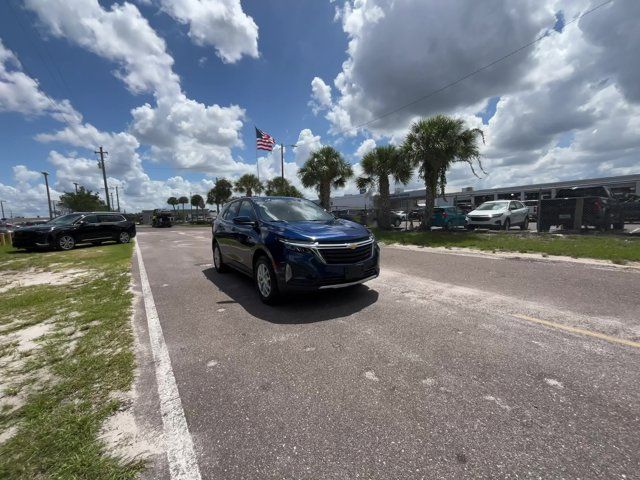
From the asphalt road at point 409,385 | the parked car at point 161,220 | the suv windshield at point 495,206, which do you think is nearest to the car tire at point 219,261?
the asphalt road at point 409,385

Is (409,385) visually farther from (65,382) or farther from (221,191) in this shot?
(221,191)

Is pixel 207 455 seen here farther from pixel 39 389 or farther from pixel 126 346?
pixel 126 346

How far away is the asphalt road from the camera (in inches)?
69.0

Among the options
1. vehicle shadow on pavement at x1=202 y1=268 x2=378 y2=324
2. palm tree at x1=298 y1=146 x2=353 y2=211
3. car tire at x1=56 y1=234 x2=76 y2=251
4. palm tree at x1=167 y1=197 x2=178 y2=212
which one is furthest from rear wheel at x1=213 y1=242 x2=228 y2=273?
palm tree at x1=167 y1=197 x2=178 y2=212

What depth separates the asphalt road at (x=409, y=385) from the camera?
1.75 m

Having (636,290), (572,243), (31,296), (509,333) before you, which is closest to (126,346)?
(31,296)

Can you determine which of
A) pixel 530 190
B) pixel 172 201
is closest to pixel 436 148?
pixel 530 190

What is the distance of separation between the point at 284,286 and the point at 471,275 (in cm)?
433

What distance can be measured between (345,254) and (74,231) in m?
14.7

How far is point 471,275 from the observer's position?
6461 mm

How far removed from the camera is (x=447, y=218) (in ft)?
56.5

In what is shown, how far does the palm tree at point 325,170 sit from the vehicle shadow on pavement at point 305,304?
19559 mm

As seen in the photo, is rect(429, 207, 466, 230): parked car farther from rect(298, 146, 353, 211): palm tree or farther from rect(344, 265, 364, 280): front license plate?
rect(344, 265, 364, 280): front license plate

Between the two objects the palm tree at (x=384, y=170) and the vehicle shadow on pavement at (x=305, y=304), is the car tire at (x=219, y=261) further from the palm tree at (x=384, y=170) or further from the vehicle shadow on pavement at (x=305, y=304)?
the palm tree at (x=384, y=170)
